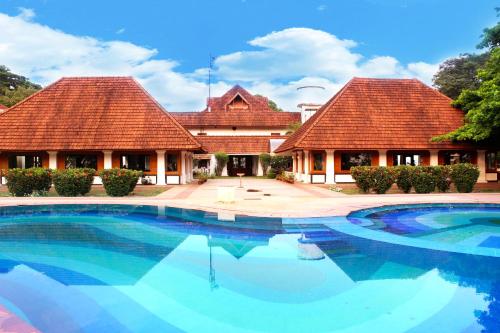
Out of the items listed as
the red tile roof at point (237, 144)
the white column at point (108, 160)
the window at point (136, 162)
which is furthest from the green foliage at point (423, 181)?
the red tile roof at point (237, 144)

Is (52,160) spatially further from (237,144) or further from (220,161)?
(237,144)

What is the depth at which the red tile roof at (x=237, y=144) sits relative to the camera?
4181 centimetres

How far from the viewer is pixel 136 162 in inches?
992

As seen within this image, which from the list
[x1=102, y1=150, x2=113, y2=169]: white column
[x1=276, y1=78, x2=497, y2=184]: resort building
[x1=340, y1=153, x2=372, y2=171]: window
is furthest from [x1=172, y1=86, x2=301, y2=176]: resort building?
[x1=340, y1=153, x2=372, y2=171]: window

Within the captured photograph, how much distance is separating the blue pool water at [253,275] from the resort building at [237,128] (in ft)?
97.2

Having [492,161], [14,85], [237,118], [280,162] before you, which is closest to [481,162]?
[492,161]

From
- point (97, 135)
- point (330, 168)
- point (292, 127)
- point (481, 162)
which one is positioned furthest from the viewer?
point (292, 127)

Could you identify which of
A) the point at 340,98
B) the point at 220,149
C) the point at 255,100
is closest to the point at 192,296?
the point at 340,98

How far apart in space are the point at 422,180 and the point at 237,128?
31.0m

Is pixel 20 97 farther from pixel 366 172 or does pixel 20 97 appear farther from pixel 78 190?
pixel 366 172

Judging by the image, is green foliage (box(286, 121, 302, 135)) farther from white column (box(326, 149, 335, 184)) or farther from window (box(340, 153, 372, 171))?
white column (box(326, 149, 335, 184))

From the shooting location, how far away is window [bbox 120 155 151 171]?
25125 mm

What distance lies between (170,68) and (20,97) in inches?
809

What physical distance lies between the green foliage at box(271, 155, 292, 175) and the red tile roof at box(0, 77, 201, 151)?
49.0ft
